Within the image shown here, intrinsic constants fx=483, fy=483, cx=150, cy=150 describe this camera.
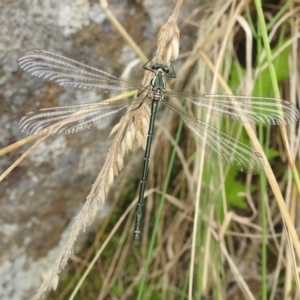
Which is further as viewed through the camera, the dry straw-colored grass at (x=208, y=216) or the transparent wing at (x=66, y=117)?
the dry straw-colored grass at (x=208, y=216)

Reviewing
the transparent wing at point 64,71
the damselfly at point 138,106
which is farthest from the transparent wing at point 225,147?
the transparent wing at point 64,71

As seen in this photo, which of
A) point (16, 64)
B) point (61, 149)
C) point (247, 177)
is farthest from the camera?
point (247, 177)

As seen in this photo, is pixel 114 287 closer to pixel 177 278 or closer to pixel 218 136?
pixel 177 278

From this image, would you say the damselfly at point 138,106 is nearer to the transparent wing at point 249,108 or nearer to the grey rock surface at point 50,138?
the transparent wing at point 249,108

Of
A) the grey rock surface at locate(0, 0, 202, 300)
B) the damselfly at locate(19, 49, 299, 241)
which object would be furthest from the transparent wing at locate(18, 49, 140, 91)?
the grey rock surface at locate(0, 0, 202, 300)

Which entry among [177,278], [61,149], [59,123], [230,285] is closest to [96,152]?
[61,149]

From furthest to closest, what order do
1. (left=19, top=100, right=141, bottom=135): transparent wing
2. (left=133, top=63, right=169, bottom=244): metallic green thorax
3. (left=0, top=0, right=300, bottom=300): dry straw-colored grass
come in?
(left=0, top=0, right=300, bottom=300): dry straw-colored grass < (left=133, top=63, right=169, bottom=244): metallic green thorax < (left=19, top=100, right=141, bottom=135): transparent wing

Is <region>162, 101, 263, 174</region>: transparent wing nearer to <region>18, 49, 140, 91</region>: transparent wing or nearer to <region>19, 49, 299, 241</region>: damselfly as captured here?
<region>19, 49, 299, 241</region>: damselfly
